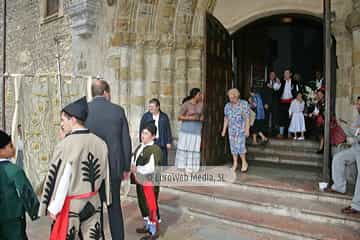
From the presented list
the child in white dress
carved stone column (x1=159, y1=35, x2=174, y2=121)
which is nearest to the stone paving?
A: carved stone column (x1=159, y1=35, x2=174, y2=121)

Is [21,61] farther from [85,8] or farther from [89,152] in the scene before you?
[89,152]

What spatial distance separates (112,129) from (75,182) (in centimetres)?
80

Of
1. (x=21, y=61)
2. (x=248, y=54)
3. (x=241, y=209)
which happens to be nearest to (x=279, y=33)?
(x=248, y=54)

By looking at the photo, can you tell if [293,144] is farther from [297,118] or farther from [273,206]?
A: [273,206]

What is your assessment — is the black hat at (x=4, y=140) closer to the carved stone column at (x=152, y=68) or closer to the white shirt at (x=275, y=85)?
the carved stone column at (x=152, y=68)

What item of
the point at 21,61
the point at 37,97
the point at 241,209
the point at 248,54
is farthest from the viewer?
the point at 21,61

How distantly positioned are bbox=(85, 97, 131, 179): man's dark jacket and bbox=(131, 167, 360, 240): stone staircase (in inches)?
57.2

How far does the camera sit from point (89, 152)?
7.39 ft

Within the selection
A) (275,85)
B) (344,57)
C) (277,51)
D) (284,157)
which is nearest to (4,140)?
(344,57)

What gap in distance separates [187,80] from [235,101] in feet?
5.40

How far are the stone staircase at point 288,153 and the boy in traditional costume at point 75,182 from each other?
445cm

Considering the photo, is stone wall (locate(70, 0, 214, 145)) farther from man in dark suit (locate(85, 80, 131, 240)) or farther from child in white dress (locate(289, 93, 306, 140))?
man in dark suit (locate(85, 80, 131, 240))

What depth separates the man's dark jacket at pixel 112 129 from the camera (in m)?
2.88

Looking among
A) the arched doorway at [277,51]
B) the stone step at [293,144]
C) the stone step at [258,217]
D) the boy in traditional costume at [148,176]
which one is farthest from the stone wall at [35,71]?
the arched doorway at [277,51]
